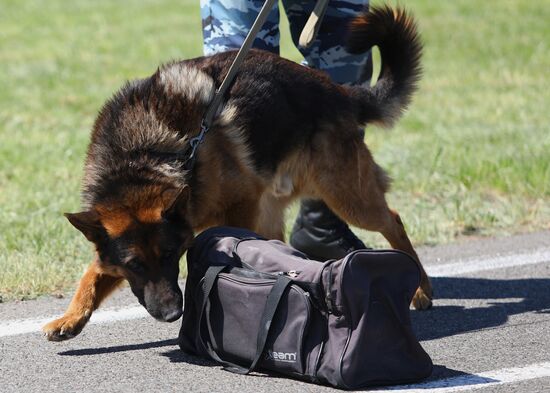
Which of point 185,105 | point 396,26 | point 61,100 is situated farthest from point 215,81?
point 61,100

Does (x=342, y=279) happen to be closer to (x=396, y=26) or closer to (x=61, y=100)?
(x=396, y=26)

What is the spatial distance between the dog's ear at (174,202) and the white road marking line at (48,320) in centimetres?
76

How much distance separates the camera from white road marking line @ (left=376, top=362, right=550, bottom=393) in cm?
341

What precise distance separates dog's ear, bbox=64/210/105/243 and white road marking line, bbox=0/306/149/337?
0.64 metres

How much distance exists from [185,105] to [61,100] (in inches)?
224

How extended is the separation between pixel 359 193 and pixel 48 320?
5.26ft

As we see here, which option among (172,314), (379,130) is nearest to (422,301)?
(172,314)

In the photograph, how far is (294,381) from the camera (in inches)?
140

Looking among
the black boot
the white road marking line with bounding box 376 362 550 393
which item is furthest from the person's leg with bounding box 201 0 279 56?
the white road marking line with bounding box 376 362 550 393

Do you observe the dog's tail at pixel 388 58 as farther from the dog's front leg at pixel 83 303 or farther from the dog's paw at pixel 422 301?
the dog's front leg at pixel 83 303

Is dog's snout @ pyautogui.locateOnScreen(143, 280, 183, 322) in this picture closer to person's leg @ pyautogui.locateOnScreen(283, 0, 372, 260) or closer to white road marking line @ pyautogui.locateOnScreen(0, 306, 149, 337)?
white road marking line @ pyautogui.locateOnScreen(0, 306, 149, 337)

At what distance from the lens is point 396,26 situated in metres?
4.87

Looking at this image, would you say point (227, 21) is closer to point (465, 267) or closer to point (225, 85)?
point (225, 85)

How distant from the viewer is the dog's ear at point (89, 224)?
3752 mm
